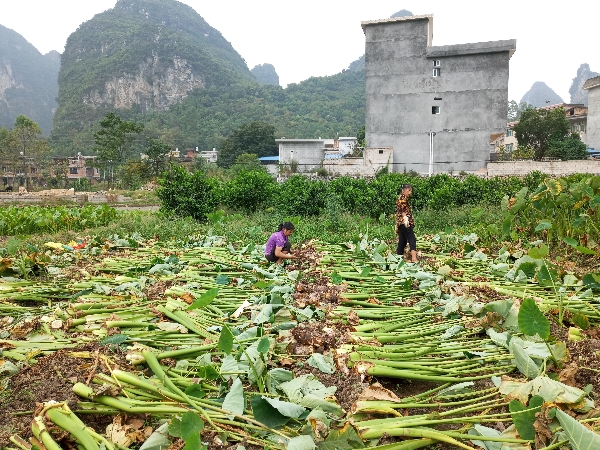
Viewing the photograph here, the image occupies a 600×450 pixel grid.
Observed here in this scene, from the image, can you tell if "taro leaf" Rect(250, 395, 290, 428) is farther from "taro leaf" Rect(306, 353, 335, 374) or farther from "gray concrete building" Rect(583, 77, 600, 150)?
"gray concrete building" Rect(583, 77, 600, 150)

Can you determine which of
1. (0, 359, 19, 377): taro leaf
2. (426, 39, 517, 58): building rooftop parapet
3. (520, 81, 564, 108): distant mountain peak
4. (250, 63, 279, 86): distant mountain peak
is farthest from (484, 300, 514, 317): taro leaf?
(520, 81, 564, 108): distant mountain peak

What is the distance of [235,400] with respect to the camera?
7.63 feet

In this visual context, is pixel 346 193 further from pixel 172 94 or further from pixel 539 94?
pixel 539 94

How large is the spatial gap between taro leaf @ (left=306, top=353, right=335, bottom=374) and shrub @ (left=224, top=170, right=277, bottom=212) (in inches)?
420

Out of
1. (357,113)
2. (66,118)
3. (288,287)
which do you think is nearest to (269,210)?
(288,287)

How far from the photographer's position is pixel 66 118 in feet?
222

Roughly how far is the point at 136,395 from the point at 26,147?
47.4 meters

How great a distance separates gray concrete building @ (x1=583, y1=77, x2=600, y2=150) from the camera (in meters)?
32.7

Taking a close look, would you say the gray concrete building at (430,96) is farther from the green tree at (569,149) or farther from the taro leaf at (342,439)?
the taro leaf at (342,439)

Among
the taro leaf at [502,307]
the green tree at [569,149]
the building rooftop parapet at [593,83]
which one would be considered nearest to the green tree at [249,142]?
the green tree at [569,149]

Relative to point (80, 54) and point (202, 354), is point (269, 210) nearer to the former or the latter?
point (202, 354)

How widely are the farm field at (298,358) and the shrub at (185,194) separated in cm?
697

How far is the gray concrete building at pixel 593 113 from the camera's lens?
3266 cm

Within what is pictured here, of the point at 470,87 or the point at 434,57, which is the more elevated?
the point at 434,57
